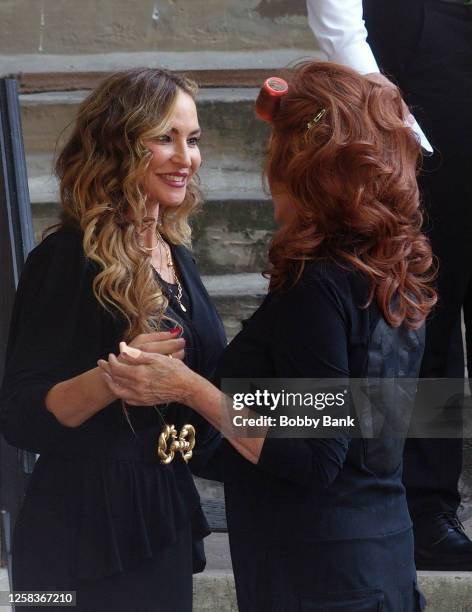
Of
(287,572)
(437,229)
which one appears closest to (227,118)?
(437,229)

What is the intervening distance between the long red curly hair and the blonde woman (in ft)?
1.08

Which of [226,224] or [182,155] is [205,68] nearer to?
[226,224]

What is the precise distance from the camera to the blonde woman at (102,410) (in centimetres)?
236

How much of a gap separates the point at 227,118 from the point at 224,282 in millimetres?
573

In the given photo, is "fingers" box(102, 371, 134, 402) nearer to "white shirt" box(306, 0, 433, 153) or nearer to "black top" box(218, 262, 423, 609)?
"black top" box(218, 262, 423, 609)

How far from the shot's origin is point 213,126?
4312 mm

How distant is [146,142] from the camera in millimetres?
2537

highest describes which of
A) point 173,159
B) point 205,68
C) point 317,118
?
point 205,68

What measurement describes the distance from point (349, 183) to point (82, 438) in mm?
743

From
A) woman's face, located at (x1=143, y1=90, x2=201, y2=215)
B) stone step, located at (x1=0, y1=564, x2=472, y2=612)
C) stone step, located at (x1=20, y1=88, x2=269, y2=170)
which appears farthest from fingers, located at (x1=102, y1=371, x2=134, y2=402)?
stone step, located at (x1=20, y1=88, x2=269, y2=170)

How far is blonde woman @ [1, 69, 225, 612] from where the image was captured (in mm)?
2359

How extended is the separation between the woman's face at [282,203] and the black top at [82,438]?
0.44 meters

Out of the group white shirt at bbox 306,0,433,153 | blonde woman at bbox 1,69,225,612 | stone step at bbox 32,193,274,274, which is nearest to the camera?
blonde woman at bbox 1,69,225,612

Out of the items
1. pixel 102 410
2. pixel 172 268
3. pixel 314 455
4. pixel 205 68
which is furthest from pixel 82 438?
pixel 205 68
